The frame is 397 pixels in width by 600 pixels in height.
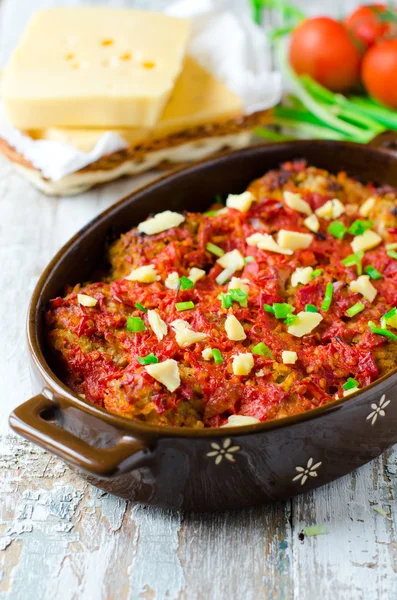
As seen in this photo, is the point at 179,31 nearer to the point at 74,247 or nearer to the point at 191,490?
the point at 74,247

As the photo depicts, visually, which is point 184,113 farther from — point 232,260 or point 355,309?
point 355,309

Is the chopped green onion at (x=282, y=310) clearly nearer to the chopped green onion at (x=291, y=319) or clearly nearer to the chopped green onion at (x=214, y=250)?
the chopped green onion at (x=291, y=319)

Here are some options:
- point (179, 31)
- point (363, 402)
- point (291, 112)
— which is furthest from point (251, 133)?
point (363, 402)

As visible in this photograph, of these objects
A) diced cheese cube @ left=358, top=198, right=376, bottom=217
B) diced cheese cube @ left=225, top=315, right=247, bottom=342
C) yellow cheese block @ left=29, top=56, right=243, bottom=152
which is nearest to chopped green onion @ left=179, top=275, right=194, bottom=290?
diced cheese cube @ left=225, top=315, right=247, bottom=342

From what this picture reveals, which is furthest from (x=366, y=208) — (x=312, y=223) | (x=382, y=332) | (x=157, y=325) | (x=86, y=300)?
(x=86, y=300)

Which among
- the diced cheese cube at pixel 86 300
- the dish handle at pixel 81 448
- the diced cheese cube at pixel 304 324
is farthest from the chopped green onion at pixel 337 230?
the dish handle at pixel 81 448

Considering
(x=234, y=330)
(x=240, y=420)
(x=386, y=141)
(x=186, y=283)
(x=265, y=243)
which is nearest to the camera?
(x=240, y=420)
